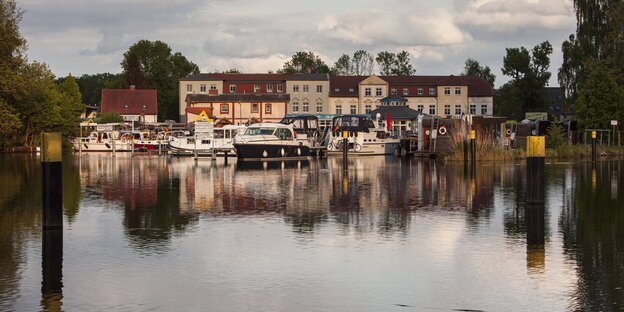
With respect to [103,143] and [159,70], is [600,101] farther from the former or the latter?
[159,70]

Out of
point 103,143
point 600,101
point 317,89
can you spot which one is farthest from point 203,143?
point 317,89

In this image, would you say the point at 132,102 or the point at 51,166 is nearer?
the point at 51,166

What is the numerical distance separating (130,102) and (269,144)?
83.2 meters

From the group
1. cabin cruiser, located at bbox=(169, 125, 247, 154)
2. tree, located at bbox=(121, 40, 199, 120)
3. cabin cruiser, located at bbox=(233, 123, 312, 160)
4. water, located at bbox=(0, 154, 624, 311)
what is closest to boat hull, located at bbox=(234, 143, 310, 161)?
cabin cruiser, located at bbox=(233, 123, 312, 160)

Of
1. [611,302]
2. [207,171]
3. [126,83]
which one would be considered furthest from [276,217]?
[126,83]

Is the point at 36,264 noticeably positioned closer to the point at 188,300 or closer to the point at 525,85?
the point at 188,300

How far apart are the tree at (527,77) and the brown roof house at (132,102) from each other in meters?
51.2

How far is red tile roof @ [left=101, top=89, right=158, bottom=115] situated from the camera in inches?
5330

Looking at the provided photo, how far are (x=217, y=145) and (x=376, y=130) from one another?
13.3 metres

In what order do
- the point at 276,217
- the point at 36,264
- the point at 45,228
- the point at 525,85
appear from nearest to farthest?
1. the point at 36,264
2. the point at 45,228
3. the point at 276,217
4. the point at 525,85

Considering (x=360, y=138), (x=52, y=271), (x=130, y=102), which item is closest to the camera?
(x=52, y=271)

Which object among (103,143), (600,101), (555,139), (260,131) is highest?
(600,101)

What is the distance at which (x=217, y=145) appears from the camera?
66.6 meters

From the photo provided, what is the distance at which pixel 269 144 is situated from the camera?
5650 cm
